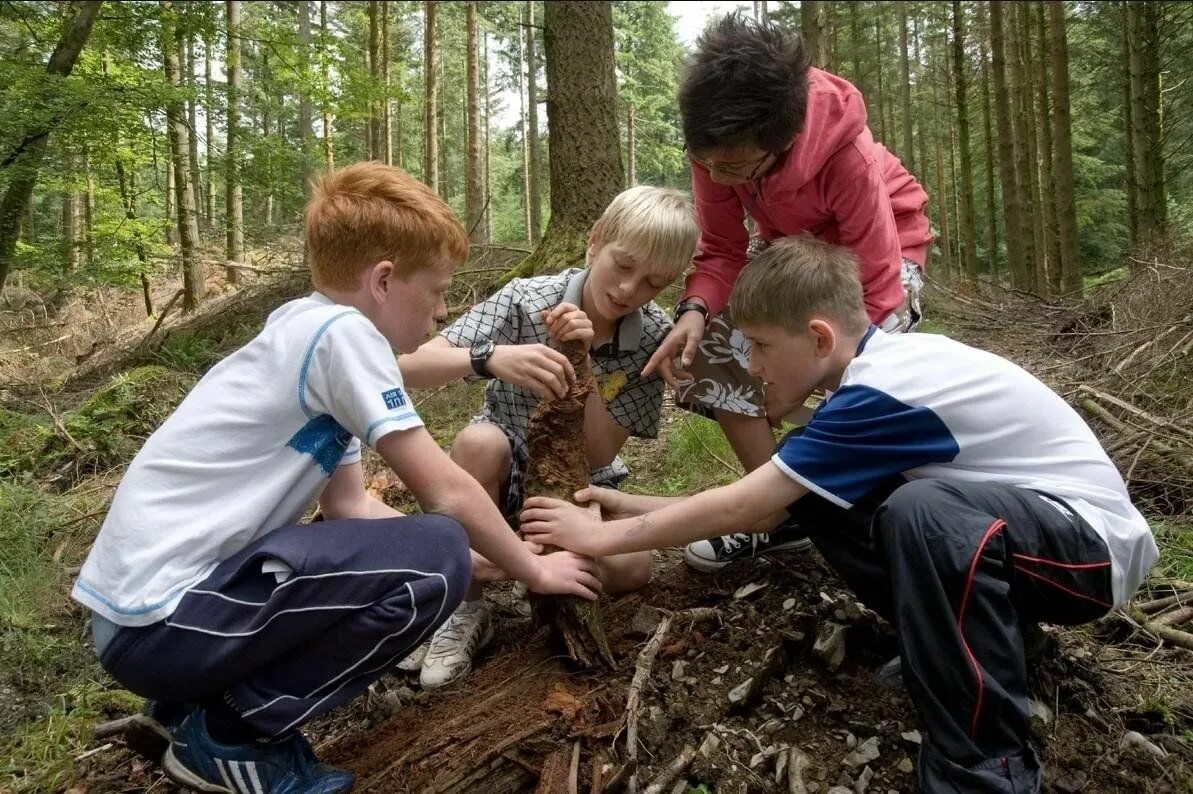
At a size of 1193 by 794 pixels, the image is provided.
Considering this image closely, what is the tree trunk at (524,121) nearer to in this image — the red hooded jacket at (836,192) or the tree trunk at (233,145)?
the tree trunk at (233,145)

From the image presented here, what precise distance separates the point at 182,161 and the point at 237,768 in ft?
31.3

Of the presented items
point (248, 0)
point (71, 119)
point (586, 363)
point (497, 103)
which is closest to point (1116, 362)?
point (586, 363)

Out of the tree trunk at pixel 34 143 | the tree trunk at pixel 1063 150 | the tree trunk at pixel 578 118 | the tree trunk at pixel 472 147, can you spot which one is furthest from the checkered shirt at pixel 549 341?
the tree trunk at pixel 472 147

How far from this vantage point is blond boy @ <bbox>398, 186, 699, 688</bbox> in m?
2.13

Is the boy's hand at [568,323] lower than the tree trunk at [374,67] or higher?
lower

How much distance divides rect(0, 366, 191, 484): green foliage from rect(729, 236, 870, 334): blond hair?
4497 mm

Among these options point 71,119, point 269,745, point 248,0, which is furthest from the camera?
point 248,0

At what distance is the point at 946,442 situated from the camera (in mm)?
1672

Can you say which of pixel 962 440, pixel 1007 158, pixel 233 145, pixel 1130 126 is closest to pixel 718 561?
pixel 962 440

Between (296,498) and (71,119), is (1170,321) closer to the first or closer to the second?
(296,498)

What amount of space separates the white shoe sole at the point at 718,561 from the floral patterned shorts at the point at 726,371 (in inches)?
19.1

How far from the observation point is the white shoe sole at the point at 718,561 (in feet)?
8.53

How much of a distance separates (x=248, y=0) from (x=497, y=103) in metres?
14.7

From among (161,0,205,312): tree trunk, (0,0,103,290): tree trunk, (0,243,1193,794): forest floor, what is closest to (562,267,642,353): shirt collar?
(0,243,1193,794): forest floor
